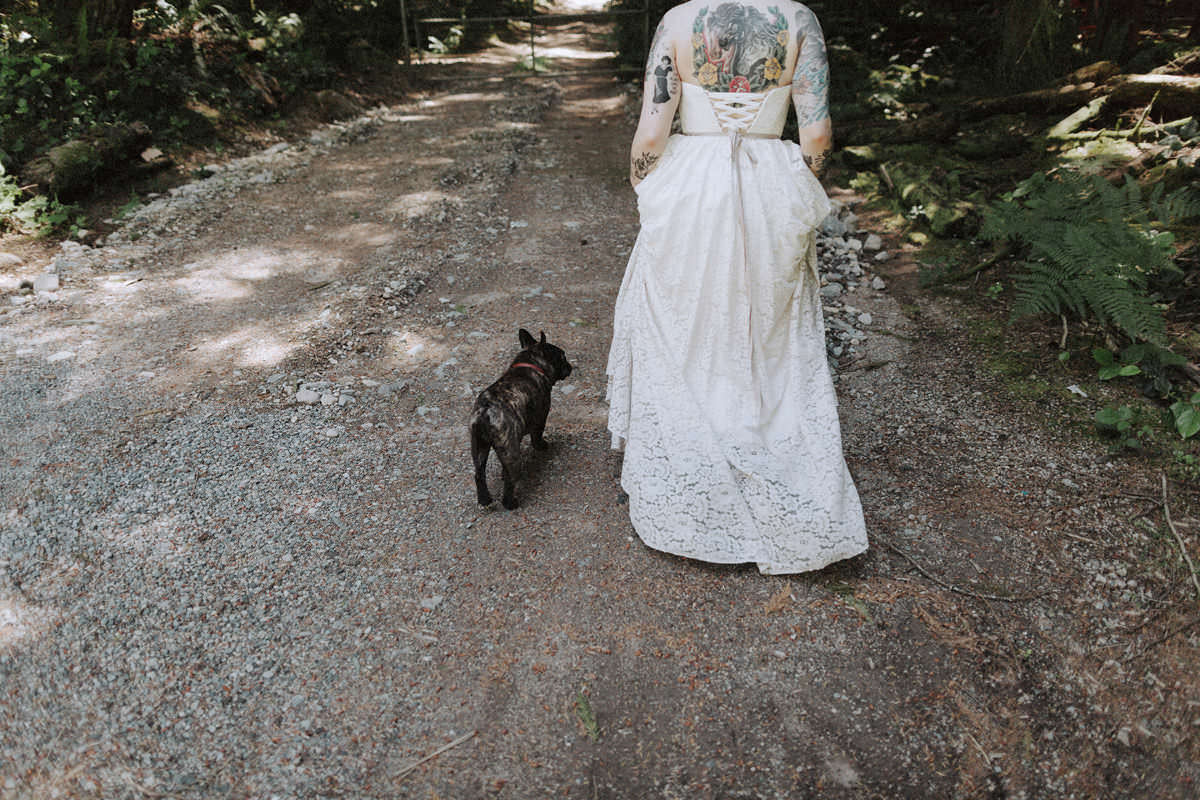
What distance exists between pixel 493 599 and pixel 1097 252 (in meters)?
3.78

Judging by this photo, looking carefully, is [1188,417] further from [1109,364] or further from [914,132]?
[914,132]

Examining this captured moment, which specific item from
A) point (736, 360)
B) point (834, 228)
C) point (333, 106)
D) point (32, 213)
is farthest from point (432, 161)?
point (736, 360)

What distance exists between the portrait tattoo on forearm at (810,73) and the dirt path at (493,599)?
177 cm

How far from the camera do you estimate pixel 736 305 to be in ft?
10.0

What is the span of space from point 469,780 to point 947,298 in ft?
15.3

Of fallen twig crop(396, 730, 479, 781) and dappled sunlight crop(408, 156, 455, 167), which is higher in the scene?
dappled sunlight crop(408, 156, 455, 167)

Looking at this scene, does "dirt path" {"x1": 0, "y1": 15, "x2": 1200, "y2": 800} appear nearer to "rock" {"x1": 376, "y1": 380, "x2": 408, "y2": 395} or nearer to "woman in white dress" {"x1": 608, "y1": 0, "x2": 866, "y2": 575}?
"rock" {"x1": 376, "y1": 380, "x2": 408, "y2": 395}

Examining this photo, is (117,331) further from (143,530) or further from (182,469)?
(143,530)

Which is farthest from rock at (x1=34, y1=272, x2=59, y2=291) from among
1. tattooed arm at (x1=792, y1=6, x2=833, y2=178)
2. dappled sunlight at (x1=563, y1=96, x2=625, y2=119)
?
dappled sunlight at (x1=563, y1=96, x2=625, y2=119)

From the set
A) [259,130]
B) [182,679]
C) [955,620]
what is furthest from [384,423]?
[259,130]

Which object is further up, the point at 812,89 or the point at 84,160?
the point at 812,89

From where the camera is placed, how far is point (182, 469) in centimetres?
364

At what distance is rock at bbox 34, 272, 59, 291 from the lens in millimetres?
5355

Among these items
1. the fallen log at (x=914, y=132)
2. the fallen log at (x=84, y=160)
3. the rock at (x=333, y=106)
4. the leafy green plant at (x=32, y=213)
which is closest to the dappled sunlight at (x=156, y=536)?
the leafy green plant at (x=32, y=213)
